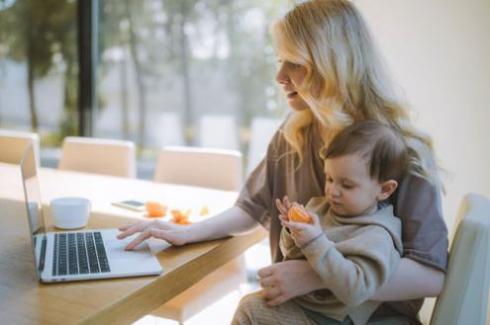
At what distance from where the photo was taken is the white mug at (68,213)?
1.36 meters

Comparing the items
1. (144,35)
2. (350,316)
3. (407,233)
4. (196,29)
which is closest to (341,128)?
(407,233)

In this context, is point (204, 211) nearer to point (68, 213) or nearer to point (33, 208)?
point (68, 213)

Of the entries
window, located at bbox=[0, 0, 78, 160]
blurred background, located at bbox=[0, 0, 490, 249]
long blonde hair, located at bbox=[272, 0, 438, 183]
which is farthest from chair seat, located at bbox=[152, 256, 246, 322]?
window, located at bbox=[0, 0, 78, 160]

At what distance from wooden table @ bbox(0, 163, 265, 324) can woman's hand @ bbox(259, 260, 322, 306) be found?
0.64 ft

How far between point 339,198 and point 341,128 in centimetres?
21

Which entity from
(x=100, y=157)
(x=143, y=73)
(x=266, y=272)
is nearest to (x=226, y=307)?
(x=100, y=157)

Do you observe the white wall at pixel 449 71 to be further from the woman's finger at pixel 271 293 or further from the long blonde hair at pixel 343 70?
the woman's finger at pixel 271 293

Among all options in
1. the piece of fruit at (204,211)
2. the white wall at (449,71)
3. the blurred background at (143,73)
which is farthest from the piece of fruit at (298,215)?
the blurred background at (143,73)

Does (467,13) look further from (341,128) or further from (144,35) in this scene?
(144,35)

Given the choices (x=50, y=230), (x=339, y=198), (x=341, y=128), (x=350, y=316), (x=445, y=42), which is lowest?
(x=350, y=316)

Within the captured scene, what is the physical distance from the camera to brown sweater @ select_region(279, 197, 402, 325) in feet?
3.29

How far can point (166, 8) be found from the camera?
146 inches

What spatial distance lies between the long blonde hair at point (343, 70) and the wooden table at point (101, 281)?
0.49m

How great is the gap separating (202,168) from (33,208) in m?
1.19
